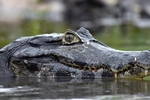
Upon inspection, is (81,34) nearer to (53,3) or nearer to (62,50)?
(62,50)

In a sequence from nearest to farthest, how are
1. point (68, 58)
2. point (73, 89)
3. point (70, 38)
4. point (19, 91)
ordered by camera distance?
1. point (19, 91)
2. point (73, 89)
3. point (68, 58)
4. point (70, 38)

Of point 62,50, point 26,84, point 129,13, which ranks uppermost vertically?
point 129,13

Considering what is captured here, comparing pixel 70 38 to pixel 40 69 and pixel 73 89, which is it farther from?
pixel 73 89

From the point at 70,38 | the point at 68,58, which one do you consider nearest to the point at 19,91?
the point at 68,58

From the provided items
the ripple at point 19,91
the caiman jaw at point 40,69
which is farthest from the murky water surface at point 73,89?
the caiman jaw at point 40,69

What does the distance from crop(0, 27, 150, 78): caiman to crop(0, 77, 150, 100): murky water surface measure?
0.15 m

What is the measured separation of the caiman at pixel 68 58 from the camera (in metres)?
6.26

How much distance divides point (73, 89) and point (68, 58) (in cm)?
108

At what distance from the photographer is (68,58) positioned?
22.0ft

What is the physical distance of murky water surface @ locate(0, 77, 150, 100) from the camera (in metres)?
5.12

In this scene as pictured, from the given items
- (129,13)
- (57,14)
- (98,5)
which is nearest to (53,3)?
(57,14)

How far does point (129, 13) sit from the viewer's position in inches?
1309

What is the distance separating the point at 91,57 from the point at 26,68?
104 cm

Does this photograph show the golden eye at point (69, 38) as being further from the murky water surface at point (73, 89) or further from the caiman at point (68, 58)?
the murky water surface at point (73, 89)
